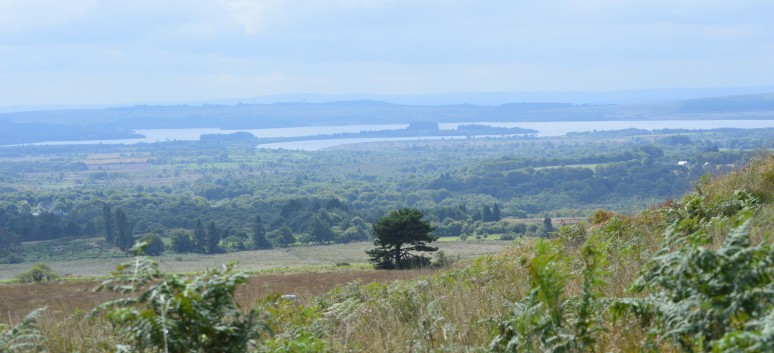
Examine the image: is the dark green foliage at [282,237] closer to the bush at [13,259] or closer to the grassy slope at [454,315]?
the bush at [13,259]

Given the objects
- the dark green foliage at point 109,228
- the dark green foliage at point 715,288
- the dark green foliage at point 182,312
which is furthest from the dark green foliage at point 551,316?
the dark green foliage at point 109,228

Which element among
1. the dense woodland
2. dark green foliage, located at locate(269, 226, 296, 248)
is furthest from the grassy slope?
dark green foliage, located at locate(269, 226, 296, 248)

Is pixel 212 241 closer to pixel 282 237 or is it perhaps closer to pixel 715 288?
pixel 282 237

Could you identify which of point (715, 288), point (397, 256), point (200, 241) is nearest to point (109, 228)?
point (200, 241)

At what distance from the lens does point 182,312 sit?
3.36 metres

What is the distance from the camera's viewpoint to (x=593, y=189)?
4983 inches

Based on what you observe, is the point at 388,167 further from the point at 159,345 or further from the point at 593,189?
the point at 159,345

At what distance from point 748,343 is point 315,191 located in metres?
139

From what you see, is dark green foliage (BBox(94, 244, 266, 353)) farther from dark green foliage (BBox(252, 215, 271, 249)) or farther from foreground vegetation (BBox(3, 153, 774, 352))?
dark green foliage (BBox(252, 215, 271, 249))

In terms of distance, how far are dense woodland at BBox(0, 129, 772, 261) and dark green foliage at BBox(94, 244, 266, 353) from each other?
178 ft

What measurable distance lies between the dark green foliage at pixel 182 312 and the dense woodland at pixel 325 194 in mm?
54299

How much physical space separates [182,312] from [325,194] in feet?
423

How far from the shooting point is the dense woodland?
85812 millimetres

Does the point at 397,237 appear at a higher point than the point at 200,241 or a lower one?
higher
